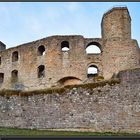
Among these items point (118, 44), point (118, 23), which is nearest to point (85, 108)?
point (118, 44)

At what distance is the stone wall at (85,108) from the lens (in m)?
13.6

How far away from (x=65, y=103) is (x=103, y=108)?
176 cm

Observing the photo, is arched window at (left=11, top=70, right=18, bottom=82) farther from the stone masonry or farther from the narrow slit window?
the narrow slit window

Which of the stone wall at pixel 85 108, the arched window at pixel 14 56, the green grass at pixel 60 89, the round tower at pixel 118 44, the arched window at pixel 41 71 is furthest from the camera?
the arched window at pixel 14 56

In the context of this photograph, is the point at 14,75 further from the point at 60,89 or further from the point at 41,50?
the point at 60,89

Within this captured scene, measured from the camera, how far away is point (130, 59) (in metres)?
28.7

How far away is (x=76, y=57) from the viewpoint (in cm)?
3044

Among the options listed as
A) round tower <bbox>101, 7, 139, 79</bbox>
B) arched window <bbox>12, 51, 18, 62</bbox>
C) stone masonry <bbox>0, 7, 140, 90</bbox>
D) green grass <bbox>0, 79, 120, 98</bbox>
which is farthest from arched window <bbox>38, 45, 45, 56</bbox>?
green grass <bbox>0, 79, 120, 98</bbox>

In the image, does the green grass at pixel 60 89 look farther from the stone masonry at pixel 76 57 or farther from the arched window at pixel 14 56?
the arched window at pixel 14 56

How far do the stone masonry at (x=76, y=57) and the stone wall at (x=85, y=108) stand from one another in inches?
561

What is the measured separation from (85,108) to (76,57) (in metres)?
16.5

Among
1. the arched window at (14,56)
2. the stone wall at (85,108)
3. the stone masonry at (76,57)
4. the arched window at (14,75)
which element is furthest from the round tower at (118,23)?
the stone wall at (85,108)

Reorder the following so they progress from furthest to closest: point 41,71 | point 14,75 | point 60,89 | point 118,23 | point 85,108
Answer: point 14,75 < point 41,71 < point 118,23 < point 60,89 < point 85,108

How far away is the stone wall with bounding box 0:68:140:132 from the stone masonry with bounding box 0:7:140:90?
1425cm
